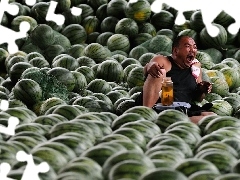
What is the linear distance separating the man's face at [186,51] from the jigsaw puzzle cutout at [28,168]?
356cm

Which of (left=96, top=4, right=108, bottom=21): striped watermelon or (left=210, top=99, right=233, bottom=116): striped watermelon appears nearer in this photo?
(left=210, top=99, right=233, bottom=116): striped watermelon

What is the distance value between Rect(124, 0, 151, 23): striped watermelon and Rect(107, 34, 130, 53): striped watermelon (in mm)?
496

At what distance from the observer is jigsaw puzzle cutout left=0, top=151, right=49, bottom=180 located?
3.07 meters

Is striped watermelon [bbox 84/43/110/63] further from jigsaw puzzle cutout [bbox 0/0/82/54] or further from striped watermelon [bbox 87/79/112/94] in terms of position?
striped watermelon [bbox 87/79/112/94]

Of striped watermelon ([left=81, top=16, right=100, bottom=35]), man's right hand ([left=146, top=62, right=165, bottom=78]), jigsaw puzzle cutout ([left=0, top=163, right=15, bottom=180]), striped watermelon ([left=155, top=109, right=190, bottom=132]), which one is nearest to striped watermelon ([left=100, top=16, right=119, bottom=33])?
striped watermelon ([left=81, top=16, right=100, bottom=35])

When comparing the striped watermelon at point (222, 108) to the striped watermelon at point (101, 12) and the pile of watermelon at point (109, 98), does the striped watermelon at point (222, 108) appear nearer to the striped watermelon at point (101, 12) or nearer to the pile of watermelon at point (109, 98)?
the pile of watermelon at point (109, 98)

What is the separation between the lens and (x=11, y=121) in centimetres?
449

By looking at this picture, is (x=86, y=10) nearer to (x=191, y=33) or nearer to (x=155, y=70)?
(x=191, y=33)

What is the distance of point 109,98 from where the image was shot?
24.6ft

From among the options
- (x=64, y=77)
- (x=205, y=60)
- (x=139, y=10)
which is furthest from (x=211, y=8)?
(x=64, y=77)

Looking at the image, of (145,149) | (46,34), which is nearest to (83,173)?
(145,149)

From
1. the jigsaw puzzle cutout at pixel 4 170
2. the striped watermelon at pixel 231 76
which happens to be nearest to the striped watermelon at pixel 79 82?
the striped watermelon at pixel 231 76

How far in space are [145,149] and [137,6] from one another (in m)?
6.65

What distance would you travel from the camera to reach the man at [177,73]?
6.60m
